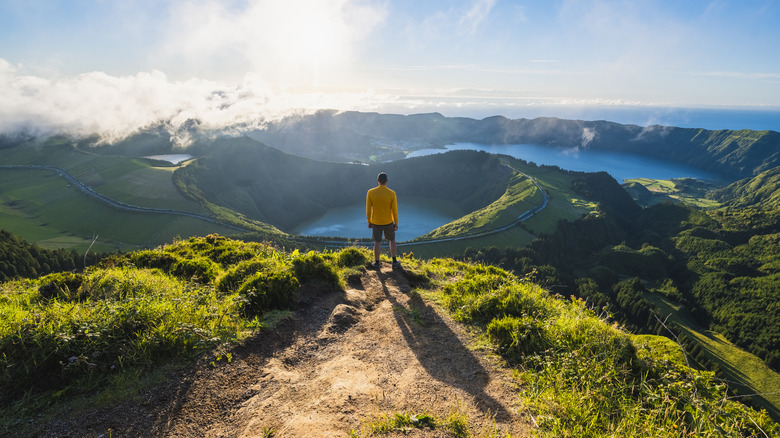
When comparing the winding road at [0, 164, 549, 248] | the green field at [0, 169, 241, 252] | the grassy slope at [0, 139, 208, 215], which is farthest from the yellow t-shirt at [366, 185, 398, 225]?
the grassy slope at [0, 139, 208, 215]

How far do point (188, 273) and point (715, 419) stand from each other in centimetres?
1334

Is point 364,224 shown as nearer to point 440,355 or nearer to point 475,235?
point 475,235

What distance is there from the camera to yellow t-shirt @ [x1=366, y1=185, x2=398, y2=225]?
40.5ft

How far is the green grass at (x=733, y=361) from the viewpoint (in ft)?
212

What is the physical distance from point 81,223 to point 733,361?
210064mm

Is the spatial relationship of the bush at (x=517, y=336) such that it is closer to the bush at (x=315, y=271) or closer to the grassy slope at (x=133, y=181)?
the bush at (x=315, y=271)

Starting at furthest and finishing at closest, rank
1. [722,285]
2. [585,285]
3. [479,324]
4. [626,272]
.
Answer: [626,272] < [722,285] < [585,285] < [479,324]

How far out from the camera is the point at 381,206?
12430mm

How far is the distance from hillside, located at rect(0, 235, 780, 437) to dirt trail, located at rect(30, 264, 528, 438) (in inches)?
1.1

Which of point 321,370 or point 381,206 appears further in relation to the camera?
point 381,206

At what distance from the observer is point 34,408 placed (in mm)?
4859

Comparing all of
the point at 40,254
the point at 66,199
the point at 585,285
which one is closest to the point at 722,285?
the point at 585,285

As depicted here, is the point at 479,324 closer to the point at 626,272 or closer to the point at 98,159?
the point at 626,272

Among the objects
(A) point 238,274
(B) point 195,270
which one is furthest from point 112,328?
(B) point 195,270
